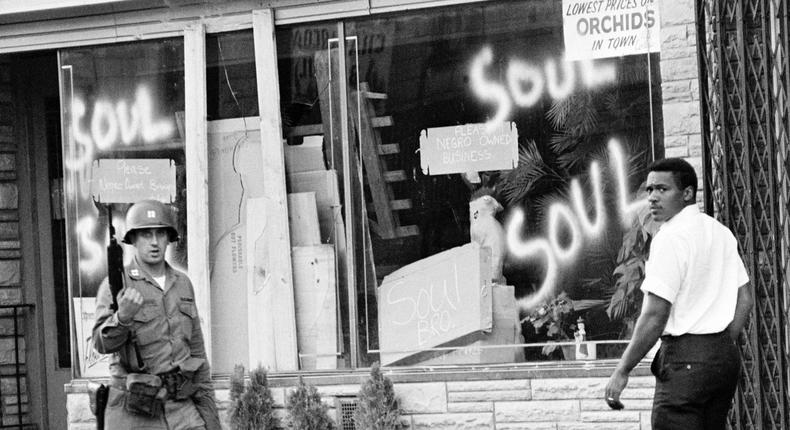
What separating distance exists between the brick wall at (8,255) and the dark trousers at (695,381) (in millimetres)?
7342

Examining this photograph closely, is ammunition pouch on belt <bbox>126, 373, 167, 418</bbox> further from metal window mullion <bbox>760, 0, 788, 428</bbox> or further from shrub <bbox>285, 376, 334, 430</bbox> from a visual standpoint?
metal window mullion <bbox>760, 0, 788, 428</bbox>

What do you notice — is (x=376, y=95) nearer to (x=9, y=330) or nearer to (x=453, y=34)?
(x=453, y=34)

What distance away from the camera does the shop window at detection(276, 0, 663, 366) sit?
29.8 feet

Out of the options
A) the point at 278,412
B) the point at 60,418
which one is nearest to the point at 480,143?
the point at 278,412

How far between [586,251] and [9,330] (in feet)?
17.5

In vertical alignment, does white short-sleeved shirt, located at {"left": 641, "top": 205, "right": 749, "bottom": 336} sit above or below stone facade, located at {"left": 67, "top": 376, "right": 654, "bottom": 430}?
above

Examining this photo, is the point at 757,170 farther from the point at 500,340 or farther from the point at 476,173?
the point at 500,340

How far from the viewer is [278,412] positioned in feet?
32.0

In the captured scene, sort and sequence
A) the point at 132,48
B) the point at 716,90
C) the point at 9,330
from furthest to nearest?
the point at 9,330 → the point at 132,48 → the point at 716,90

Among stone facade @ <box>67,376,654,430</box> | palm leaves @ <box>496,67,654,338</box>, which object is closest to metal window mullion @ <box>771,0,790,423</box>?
stone facade @ <box>67,376,654,430</box>

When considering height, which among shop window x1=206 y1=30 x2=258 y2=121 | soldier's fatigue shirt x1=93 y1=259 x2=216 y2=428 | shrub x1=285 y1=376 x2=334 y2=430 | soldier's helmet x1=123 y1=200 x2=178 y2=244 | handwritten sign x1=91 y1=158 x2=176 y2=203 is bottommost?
shrub x1=285 y1=376 x2=334 y2=430

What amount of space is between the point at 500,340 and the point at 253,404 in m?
1.80

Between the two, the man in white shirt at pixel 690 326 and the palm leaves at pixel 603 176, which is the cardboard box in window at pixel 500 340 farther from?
the man in white shirt at pixel 690 326

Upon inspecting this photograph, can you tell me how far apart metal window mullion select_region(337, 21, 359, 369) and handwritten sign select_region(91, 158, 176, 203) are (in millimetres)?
1399
